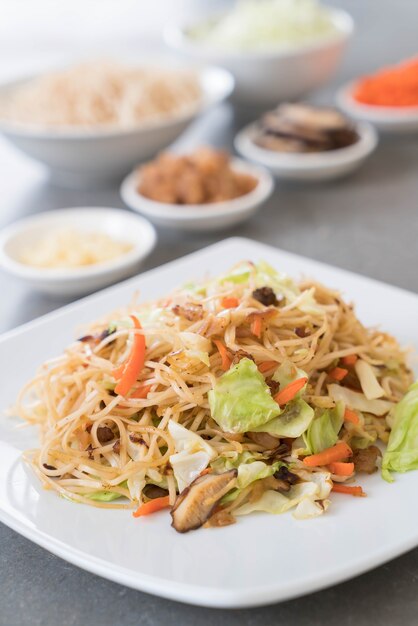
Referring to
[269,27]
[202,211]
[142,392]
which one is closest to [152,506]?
[142,392]

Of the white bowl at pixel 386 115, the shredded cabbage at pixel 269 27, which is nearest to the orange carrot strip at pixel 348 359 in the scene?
the white bowl at pixel 386 115

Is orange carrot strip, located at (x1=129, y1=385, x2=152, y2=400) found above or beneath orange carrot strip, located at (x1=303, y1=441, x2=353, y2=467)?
above

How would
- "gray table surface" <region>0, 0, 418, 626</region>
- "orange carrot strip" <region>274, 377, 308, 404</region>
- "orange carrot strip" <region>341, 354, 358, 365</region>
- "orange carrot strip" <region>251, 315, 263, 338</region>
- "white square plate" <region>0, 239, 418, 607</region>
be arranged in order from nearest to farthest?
"white square plate" <region>0, 239, 418, 607</region>, "gray table surface" <region>0, 0, 418, 626</region>, "orange carrot strip" <region>274, 377, 308, 404</region>, "orange carrot strip" <region>251, 315, 263, 338</region>, "orange carrot strip" <region>341, 354, 358, 365</region>

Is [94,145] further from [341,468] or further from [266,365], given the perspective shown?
[341,468]

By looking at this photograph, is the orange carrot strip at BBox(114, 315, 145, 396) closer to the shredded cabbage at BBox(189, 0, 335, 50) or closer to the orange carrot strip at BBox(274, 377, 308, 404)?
the orange carrot strip at BBox(274, 377, 308, 404)

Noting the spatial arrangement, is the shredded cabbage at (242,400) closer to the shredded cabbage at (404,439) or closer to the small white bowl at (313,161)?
the shredded cabbage at (404,439)

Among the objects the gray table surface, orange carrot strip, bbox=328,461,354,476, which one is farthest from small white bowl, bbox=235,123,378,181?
orange carrot strip, bbox=328,461,354,476
